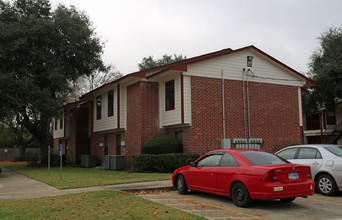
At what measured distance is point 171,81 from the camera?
1914 cm

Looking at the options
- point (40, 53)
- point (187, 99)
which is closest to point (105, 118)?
point (40, 53)

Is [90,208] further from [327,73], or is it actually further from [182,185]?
[327,73]

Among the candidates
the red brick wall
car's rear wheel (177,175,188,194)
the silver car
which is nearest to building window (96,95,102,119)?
the red brick wall

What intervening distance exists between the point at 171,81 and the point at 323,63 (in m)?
17.4

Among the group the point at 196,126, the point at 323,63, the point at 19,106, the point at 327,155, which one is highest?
the point at 323,63

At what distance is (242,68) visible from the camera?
66.3ft

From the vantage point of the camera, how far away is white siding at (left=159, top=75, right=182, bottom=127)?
18244 mm

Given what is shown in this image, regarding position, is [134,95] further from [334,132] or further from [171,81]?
[334,132]

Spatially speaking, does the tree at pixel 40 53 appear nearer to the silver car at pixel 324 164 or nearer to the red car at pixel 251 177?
the red car at pixel 251 177

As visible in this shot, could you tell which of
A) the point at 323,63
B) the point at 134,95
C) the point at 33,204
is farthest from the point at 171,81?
the point at 323,63

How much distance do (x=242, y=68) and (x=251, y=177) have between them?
44.6 ft

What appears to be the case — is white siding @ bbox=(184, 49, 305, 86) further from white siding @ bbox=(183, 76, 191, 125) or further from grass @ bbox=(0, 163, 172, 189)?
grass @ bbox=(0, 163, 172, 189)

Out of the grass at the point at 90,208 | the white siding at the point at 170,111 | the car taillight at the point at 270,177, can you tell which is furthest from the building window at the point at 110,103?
the car taillight at the point at 270,177

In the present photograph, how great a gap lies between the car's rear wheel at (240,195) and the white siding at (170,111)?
10.2 metres
